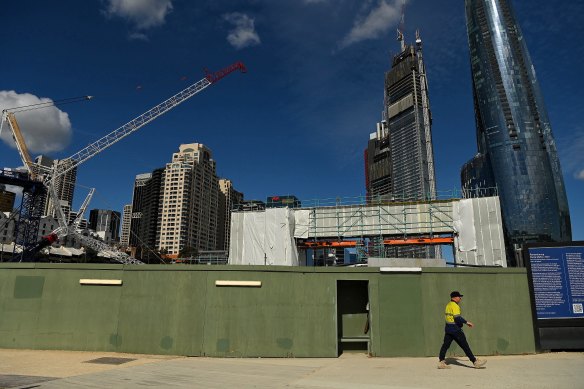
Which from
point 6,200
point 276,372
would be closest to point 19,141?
point 276,372

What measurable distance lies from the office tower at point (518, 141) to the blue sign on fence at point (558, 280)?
135 m

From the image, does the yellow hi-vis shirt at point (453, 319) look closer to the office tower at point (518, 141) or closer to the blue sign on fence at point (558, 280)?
the blue sign on fence at point (558, 280)

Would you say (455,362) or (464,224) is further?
(464,224)

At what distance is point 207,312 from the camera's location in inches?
469

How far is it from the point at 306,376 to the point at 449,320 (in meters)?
3.79

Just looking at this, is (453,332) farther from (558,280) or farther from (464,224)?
(464,224)

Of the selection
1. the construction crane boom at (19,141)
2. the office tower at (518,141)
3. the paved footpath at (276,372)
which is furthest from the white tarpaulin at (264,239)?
the office tower at (518,141)

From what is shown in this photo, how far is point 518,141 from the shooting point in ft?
435

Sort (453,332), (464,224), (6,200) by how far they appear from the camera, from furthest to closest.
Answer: (6,200) < (464,224) < (453,332)

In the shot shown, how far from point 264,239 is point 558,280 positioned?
3419 centimetres

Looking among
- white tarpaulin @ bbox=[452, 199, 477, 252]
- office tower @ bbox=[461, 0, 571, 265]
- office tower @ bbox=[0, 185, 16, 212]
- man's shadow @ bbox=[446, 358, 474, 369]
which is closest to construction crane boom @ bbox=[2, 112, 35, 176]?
white tarpaulin @ bbox=[452, 199, 477, 252]

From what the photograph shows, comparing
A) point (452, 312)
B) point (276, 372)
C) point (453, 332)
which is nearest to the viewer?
point (276, 372)

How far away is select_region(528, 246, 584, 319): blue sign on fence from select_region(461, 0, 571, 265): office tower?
135 metres

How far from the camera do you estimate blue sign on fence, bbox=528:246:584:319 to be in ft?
38.3
